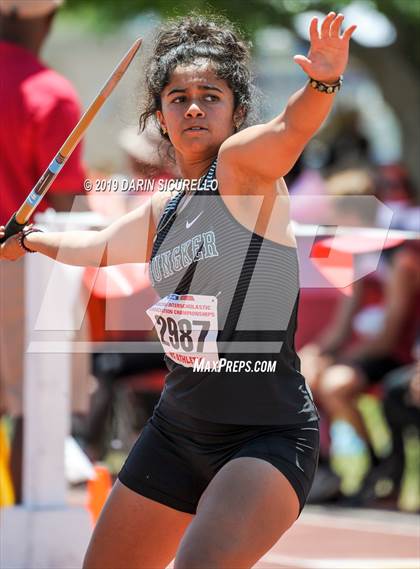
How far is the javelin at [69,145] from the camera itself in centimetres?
313

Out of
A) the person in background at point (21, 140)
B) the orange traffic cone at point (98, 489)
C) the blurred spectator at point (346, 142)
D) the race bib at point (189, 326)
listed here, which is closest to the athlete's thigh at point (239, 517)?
the race bib at point (189, 326)

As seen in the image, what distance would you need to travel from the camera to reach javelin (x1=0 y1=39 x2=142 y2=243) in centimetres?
313

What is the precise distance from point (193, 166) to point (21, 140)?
5.94 ft

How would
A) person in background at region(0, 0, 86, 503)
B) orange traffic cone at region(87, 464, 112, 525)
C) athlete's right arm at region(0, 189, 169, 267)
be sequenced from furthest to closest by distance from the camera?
orange traffic cone at region(87, 464, 112, 525), person in background at region(0, 0, 86, 503), athlete's right arm at region(0, 189, 169, 267)

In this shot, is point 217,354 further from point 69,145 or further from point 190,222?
point 69,145

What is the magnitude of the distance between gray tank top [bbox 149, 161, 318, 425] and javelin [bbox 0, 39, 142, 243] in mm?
378

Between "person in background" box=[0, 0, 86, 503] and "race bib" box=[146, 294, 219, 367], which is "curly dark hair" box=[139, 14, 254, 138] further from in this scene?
"person in background" box=[0, 0, 86, 503]

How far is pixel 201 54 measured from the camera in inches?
124

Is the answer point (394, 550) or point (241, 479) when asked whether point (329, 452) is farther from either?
point (241, 479)

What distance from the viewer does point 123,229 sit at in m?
3.42

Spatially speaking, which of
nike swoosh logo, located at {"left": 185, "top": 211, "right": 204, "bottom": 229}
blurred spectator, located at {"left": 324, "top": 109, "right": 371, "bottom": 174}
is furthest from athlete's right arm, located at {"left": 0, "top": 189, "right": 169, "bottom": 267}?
blurred spectator, located at {"left": 324, "top": 109, "right": 371, "bottom": 174}

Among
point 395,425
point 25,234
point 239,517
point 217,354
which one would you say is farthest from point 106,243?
point 395,425

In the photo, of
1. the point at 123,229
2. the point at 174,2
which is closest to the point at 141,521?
the point at 123,229

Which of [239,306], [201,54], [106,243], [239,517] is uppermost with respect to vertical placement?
[201,54]
